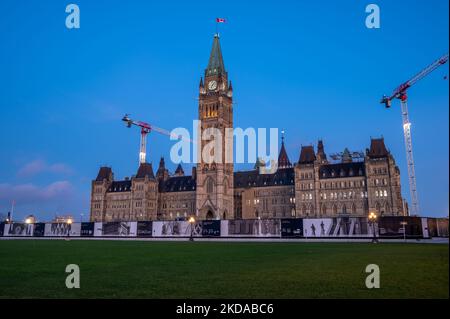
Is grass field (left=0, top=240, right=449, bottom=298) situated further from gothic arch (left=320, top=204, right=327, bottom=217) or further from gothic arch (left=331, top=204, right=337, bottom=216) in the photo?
gothic arch (left=320, top=204, right=327, bottom=217)

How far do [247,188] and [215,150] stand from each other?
1839 cm

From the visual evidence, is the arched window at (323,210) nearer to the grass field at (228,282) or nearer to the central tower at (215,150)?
the central tower at (215,150)

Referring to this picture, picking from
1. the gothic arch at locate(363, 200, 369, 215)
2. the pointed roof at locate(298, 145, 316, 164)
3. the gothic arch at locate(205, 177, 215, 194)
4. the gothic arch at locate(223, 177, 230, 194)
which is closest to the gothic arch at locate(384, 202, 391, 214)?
the gothic arch at locate(363, 200, 369, 215)

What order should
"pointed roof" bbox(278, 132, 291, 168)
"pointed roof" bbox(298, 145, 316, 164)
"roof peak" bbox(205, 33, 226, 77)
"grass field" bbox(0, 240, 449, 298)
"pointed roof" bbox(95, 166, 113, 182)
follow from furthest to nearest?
1. "pointed roof" bbox(95, 166, 113, 182)
2. "pointed roof" bbox(278, 132, 291, 168)
3. "roof peak" bbox(205, 33, 226, 77)
4. "pointed roof" bbox(298, 145, 316, 164)
5. "grass field" bbox(0, 240, 449, 298)

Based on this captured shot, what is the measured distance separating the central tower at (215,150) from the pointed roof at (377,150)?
135 ft

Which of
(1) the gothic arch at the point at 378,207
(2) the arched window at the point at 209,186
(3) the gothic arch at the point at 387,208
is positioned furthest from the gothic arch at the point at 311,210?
(2) the arched window at the point at 209,186

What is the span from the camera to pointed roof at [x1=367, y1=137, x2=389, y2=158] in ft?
331

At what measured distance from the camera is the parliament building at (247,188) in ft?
326

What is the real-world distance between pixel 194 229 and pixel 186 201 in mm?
67894

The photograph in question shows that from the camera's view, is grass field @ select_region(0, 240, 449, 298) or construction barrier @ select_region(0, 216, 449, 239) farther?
construction barrier @ select_region(0, 216, 449, 239)

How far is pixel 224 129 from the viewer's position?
117688mm

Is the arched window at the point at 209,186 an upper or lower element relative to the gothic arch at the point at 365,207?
upper

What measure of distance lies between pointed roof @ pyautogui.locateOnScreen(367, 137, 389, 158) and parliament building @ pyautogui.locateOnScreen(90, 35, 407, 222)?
0.25 meters
